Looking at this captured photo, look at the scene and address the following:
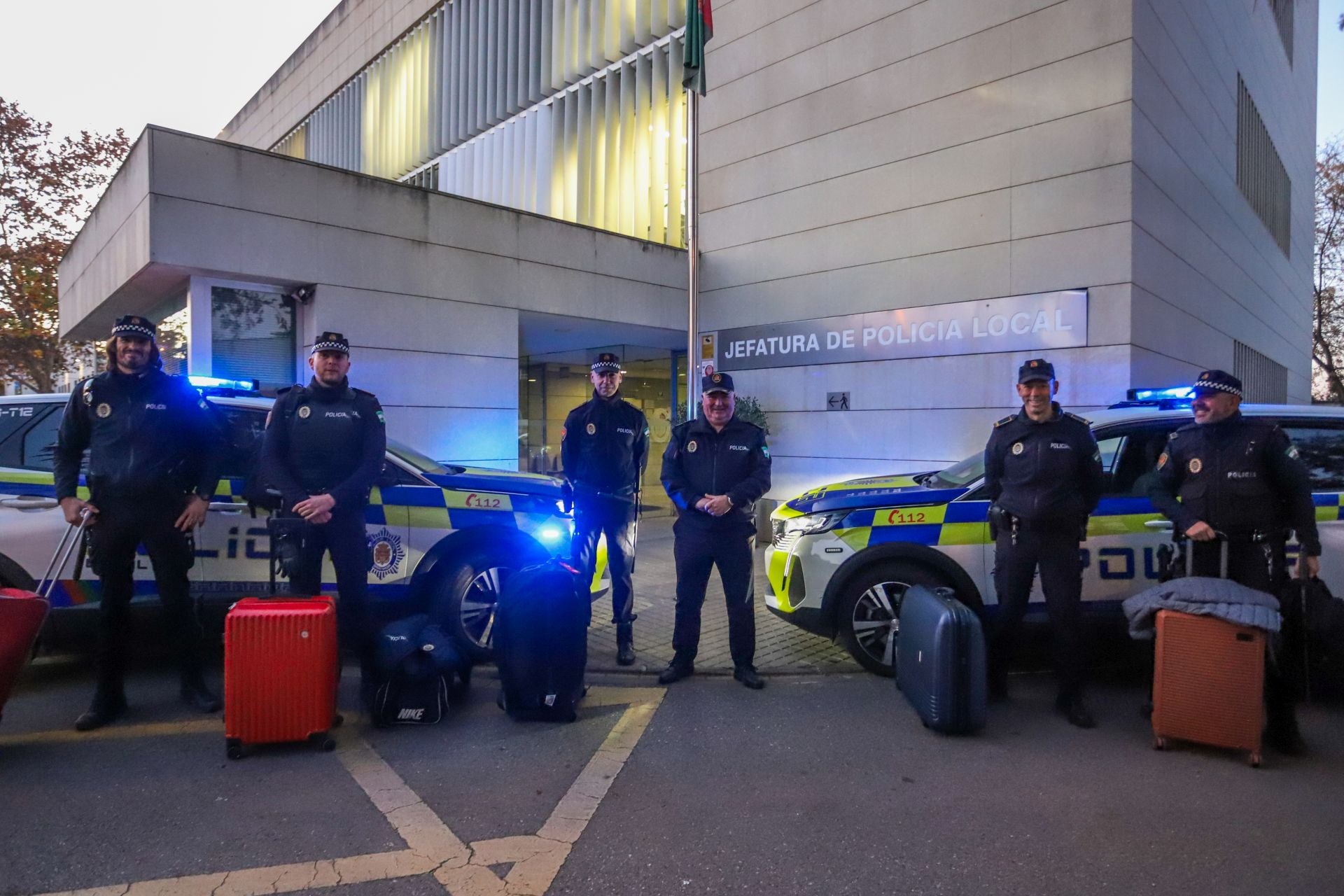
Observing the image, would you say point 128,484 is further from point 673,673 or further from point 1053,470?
point 1053,470

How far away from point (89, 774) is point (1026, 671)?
494 centimetres

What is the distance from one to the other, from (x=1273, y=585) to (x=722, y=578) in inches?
108

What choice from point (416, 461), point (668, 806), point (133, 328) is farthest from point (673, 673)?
point (133, 328)

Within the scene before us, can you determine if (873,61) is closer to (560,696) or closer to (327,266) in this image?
(327,266)

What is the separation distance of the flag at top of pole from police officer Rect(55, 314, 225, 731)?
20.3 ft

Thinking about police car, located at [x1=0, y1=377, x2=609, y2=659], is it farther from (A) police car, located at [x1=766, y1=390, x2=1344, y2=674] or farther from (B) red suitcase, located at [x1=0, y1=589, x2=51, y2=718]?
(A) police car, located at [x1=766, y1=390, x2=1344, y2=674]

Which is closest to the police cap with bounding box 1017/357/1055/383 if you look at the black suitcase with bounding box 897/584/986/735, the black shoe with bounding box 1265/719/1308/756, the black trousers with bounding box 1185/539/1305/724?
the black trousers with bounding box 1185/539/1305/724

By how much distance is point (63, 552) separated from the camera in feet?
13.1

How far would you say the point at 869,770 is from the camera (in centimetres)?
342

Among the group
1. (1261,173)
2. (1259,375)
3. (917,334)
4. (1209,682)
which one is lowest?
(1209,682)

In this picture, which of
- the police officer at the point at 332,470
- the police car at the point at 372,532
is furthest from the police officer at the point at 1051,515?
the police officer at the point at 332,470

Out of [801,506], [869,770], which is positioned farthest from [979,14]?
[869,770]

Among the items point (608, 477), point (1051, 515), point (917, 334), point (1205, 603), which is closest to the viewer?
point (1205, 603)

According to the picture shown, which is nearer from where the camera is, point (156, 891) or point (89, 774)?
point (156, 891)
